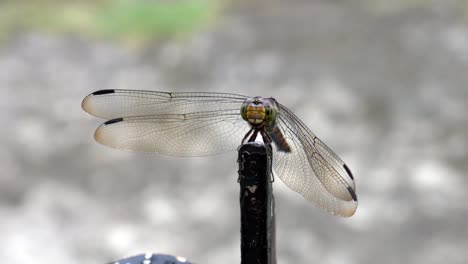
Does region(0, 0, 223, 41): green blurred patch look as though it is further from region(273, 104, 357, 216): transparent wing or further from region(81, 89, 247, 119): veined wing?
region(273, 104, 357, 216): transparent wing

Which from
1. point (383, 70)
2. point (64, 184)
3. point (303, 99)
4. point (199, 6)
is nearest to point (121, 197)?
point (64, 184)

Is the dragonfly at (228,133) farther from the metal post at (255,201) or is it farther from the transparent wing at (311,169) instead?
the metal post at (255,201)

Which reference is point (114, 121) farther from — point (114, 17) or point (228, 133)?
point (114, 17)

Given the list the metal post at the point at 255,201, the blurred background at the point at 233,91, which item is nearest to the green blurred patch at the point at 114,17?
the blurred background at the point at 233,91

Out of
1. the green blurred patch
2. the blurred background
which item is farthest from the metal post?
the green blurred patch

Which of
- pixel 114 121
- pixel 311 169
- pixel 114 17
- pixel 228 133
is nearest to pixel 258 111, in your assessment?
pixel 311 169

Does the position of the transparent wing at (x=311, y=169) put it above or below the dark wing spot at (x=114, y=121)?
below
